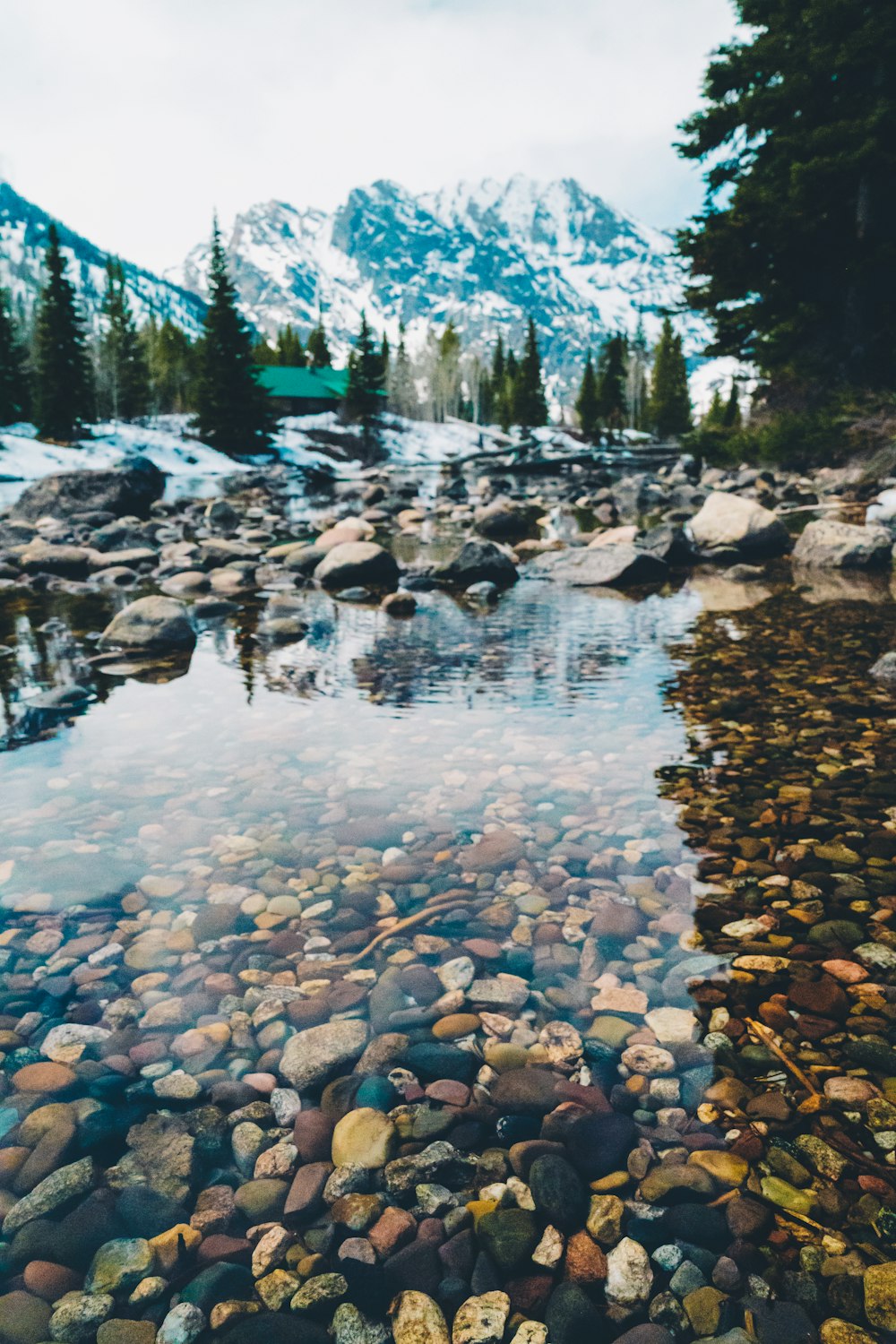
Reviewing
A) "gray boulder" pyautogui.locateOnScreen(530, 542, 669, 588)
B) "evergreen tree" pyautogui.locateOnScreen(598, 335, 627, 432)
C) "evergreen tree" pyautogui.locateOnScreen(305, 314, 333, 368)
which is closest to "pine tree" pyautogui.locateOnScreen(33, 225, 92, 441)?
"gray boulder" pyautogui.locateOnScreen(530, 542, 669, 588)

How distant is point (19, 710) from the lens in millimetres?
5629

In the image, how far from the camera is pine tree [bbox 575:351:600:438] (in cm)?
7688

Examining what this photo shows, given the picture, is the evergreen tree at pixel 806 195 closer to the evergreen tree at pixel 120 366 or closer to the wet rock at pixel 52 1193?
the wet rock at pixel 52 1193

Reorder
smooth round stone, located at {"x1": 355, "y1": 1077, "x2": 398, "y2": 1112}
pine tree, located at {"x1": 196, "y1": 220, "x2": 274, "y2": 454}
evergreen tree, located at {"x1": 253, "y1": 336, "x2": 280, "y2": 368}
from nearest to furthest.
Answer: smooth round stone, located at {"x1": 355, "y1": 1077, "x2": 398, "y2": 1112} < pine tree, located at {"x1": 196, "y1": 220, "x2": 274, "y2": 454} < evergreen tree, located at {"x1": 253, "y1": 336, "x2": 280, "y2": 368}

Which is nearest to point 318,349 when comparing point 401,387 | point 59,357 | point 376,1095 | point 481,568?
point 401,387

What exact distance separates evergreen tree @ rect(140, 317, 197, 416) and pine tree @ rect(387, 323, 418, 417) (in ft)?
93.4

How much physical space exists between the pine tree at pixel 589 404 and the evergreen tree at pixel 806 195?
56895 millimetres

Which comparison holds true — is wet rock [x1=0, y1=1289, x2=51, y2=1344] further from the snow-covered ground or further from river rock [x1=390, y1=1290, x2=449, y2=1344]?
the snow-covered ground

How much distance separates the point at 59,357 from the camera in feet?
131

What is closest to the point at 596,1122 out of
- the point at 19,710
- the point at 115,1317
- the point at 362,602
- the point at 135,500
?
the point at 115,1317

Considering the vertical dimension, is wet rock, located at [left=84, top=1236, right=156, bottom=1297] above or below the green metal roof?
below

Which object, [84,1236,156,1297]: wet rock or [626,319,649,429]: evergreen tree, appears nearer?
[84,1236,156,1297]: wet rock

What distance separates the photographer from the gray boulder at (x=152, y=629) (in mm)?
7516

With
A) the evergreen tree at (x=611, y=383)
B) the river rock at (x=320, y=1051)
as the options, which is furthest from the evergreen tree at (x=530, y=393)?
the river rock at (x=320, y=1051)
